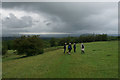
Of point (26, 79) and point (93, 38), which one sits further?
point (93, 38)

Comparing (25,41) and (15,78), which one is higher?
(25,41)

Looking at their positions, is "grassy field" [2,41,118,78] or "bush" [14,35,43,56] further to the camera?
"bush" [14,35,43,56]

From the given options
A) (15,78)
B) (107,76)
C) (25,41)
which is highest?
(25,41)

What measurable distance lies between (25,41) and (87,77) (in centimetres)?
3183

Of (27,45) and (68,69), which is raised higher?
(27,45)

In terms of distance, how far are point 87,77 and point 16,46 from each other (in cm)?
3512

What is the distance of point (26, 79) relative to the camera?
27.0 feet

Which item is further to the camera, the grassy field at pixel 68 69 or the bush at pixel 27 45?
the bush at pixel 27 45

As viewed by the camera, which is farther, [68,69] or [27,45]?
[27,45]

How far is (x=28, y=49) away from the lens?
114ft

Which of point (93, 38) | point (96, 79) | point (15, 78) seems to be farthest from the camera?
point (93, 38)

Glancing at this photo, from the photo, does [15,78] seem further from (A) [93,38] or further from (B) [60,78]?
(A) [93,38]

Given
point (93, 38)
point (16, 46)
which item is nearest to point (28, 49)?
point (16, 46)

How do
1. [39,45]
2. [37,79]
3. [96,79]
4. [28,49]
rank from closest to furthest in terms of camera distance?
[96,79], [37,79], [28,49], [39,45]
